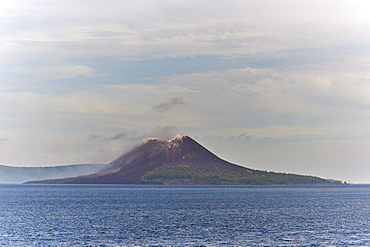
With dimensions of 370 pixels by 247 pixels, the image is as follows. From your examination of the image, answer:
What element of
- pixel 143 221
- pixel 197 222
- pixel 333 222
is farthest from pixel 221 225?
pixel 333 222

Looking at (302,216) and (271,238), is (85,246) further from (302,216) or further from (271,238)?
(302,216)

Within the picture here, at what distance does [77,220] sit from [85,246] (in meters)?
36.2

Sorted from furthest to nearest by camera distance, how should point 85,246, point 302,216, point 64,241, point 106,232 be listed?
point 302,216 < point 106,232 < point 64,241 < point 85,246

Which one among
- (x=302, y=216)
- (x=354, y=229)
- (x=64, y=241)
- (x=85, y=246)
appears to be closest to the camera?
(x=85, y=246)

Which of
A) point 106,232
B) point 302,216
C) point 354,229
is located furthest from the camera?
point 302,216

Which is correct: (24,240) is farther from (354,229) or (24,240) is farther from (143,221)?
(354,229)

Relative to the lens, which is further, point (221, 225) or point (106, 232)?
point (221, 225)

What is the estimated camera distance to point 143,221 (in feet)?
342

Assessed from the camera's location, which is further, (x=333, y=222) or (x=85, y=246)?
(x=333, y=222)

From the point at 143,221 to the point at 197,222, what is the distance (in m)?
11.9

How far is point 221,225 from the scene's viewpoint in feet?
317

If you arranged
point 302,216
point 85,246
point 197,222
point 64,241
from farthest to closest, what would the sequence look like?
point 302,216 < point 197,222 < point 64,241 < point 85,246

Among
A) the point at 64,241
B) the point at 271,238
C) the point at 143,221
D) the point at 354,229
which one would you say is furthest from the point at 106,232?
the point at 354,229

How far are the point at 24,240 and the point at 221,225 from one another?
38.3m
